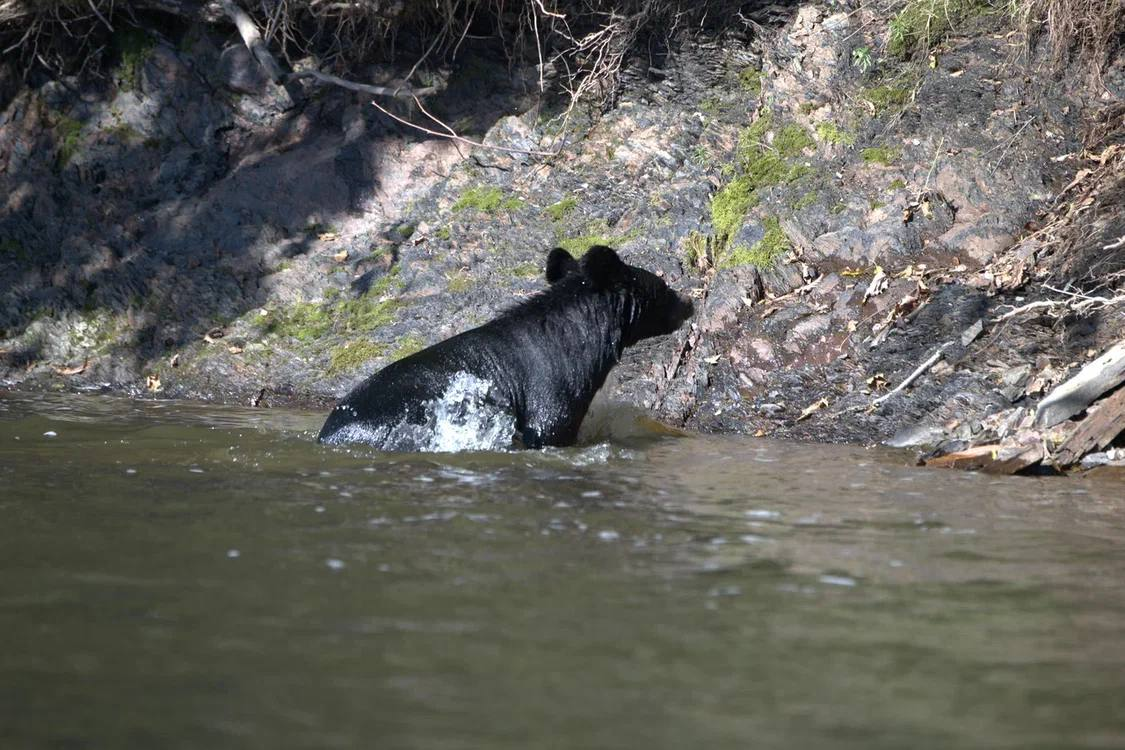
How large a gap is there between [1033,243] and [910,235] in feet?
3.03

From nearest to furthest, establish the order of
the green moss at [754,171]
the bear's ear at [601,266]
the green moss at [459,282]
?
the bear's ear at [601,266] → the green moss at [754,171] → the green moss at [459,282]

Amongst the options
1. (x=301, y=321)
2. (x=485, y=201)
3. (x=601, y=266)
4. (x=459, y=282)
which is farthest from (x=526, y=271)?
(x=301, y=321)

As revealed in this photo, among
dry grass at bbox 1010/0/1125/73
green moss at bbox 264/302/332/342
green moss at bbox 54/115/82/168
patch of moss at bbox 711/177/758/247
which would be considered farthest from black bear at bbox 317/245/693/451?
green moss at bbox 54/115/82/168

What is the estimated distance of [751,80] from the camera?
11.2 meters

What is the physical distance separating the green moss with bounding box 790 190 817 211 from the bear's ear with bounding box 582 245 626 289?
205 cm

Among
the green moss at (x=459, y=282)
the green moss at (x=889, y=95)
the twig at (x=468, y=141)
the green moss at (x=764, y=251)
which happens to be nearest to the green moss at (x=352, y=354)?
the green moss at (x=459, y=282)

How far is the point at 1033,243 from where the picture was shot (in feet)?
27.9

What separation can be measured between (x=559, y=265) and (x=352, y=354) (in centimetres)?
225

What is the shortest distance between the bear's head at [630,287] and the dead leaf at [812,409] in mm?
1282

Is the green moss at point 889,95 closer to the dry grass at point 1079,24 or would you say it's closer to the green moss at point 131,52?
the dry grass at point 1079,24

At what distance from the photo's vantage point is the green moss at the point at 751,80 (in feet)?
36.4

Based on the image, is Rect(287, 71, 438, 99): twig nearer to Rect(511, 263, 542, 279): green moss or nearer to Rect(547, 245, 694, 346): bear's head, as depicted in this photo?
Rect(511, 263, 542, 279): green moss

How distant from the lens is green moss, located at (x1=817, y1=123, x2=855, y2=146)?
33.0 feet

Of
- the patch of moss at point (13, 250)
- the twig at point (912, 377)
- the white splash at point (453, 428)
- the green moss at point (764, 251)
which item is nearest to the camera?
the white splash at point (453, 428)
